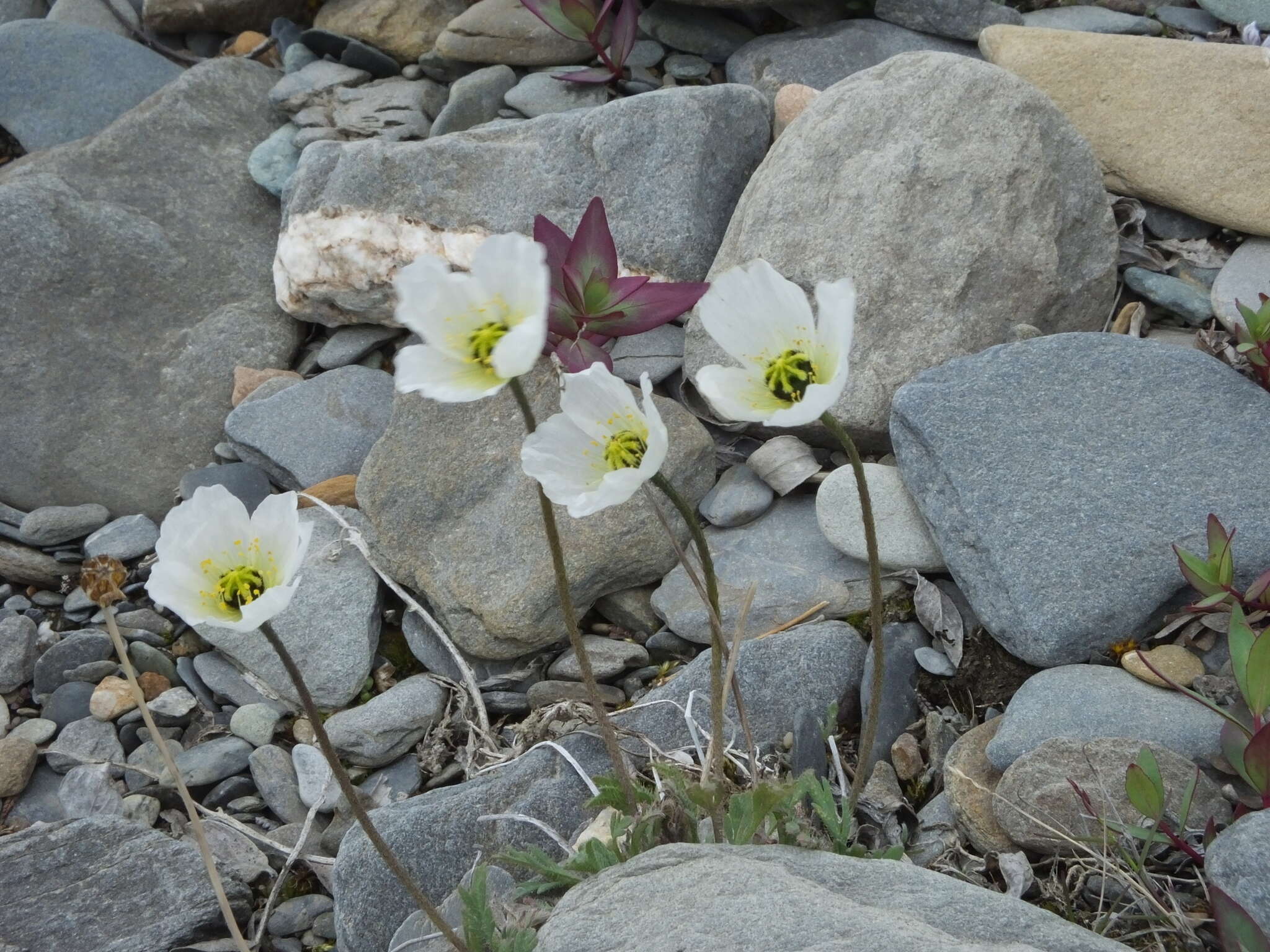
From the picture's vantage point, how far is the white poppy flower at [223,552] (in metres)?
1.88

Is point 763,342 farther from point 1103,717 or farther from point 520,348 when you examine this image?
point 1103,717

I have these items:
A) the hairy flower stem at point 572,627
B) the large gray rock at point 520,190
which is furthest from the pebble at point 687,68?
the hairy flower stem at point 572,627

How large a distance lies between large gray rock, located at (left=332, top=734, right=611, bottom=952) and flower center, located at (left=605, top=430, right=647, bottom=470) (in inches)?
38.2

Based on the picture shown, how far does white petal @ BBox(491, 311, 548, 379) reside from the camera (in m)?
1.63

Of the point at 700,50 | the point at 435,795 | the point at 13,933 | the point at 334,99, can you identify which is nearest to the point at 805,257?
the point at 700,50

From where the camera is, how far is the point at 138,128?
15.1ft

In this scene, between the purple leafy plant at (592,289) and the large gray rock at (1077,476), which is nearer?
the purple leafy plant at (592,289)

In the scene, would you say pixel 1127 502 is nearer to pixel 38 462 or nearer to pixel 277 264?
pixel 277 264

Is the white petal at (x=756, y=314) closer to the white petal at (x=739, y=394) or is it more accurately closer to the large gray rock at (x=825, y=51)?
the white petal at (x=739, y=394)

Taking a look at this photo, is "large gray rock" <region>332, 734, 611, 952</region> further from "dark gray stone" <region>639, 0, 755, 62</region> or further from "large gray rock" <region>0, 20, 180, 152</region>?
"large gray rock" <region>0, 20, 180, 152</region>

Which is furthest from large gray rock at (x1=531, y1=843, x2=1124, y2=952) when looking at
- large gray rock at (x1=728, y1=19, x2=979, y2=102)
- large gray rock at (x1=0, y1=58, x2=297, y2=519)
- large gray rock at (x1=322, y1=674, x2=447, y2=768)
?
large gray rock at (x1=728, y1=19, x2=979, y2=102)

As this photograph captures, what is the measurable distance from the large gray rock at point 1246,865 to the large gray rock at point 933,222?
150cm

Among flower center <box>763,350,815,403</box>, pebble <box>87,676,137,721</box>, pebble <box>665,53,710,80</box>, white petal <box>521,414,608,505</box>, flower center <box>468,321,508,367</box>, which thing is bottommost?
pebble <box>87,676,137,721</box>

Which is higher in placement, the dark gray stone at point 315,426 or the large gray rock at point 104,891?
the dark gray stone at point 315,426
